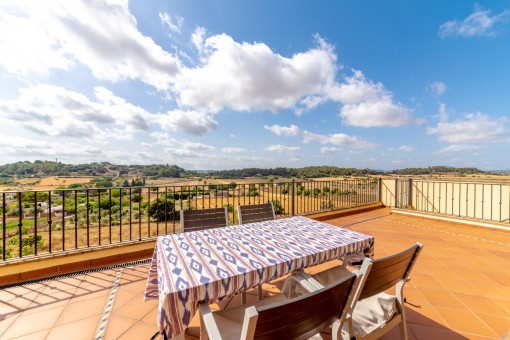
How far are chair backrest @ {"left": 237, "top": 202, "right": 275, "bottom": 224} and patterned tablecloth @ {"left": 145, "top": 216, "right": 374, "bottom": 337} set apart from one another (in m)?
0.34

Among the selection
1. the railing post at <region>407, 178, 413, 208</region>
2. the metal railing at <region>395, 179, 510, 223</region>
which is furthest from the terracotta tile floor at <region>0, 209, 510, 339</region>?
the railing post at <region>407, 178, 413, 208</region>

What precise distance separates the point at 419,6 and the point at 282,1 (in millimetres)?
4258

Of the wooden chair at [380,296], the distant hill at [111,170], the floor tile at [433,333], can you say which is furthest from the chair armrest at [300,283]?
the distant hill at [111,170]

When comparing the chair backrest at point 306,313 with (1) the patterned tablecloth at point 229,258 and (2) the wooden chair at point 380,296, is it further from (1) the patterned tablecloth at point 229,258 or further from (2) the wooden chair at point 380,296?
(1) the patterned tablecloth at point 229,258

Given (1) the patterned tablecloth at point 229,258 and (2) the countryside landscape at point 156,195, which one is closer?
(1) the patterned tablecloth at point 229,258

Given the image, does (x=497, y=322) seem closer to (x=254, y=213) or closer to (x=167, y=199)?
(x=254, y=213)

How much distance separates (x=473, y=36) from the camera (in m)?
7.59

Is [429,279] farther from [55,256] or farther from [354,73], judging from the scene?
[354,73]

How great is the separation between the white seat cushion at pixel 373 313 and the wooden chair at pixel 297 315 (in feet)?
1.13

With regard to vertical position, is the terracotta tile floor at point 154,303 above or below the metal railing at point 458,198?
below

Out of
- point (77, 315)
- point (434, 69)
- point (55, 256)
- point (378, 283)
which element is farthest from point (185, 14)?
point (434, 69)

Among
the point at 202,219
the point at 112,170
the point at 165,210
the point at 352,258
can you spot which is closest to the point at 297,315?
the point at 352,258

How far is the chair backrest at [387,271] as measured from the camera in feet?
3.34

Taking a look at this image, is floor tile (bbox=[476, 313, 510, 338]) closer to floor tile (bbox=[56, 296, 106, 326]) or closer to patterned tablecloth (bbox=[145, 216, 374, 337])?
patterned tablecloth (bbox=[145, 216, 374, 337])
